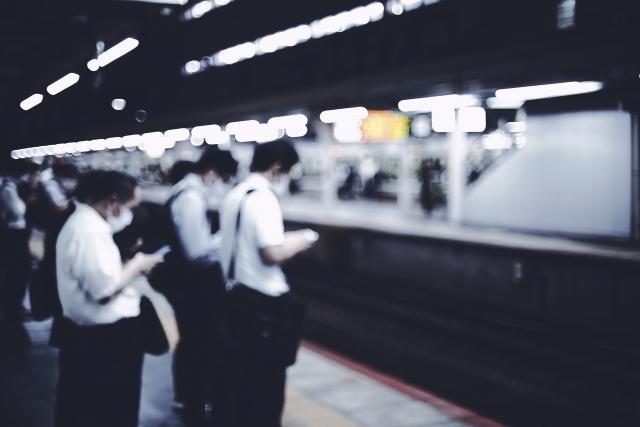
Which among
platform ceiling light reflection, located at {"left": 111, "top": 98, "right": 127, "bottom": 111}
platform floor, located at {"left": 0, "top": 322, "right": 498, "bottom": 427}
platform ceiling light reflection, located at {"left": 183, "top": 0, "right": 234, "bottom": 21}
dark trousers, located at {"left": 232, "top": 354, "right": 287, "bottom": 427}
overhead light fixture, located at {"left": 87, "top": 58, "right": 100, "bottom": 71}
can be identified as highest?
platform ceiling light reflection, located at {"left": 183, "top": 0, "right": 234, "bottom": 21}

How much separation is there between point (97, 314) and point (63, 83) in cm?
352

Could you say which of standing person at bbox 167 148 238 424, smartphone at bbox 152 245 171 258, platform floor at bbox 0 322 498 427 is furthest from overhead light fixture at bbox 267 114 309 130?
smartphone at bbox 152 245 171 258

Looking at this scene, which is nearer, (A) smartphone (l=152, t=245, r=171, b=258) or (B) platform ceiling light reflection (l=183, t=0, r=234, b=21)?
(A) smartphone (l=152, t=245, r=171, b=258)

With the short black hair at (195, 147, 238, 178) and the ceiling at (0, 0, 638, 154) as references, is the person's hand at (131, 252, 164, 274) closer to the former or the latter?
the short black hair at (195, 147, 238, 178)

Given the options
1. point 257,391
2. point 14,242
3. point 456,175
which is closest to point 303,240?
point 257,391

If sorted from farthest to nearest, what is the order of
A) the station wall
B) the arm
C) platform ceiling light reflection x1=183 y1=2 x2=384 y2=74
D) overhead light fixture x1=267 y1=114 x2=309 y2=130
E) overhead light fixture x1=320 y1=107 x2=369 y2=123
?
1. overhead light fixture x1=267 y1=114 x2=309 y2=130
2. overhead light fixture x1=320 y1=107 x2=369 y2=123
3. the station wall
4. platform ceiling light reflection x1=183 y1=2 x2=384 y2=74
5. the arm

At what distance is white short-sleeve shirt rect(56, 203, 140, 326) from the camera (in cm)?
278

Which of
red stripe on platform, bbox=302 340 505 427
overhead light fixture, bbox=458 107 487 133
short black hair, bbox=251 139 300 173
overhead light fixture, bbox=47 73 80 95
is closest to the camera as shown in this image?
short black hair, bbox=251 139 300 173

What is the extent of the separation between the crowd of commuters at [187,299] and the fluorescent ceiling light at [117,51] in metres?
1.57

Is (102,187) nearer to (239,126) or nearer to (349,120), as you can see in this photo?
(349,120)

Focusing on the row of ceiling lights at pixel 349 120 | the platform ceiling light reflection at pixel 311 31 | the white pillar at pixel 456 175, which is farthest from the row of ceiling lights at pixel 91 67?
the white pillar at pixel 456 175

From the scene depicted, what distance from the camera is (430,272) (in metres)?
13.1

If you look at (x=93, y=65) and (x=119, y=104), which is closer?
(x=93, y=65)

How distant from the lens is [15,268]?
649 centimetres
